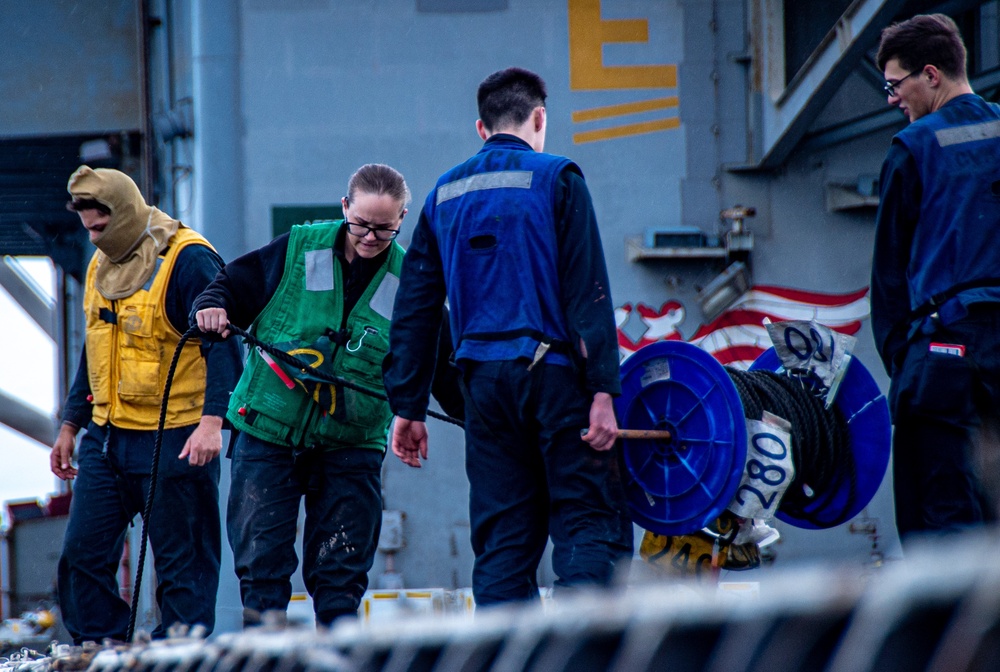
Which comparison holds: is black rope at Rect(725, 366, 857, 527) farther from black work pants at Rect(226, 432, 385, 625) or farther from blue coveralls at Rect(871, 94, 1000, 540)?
black work pants at Rect(226, 432, 385, 625)

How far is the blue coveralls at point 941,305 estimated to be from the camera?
13.0ft

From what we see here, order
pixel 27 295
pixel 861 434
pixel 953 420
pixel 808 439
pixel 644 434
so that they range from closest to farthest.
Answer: pixel 953 420 < pixel 644 434 < pixel 808 439 < pixel 861 434 < pixel 27 295

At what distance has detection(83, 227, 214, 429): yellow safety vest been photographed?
5305 mm

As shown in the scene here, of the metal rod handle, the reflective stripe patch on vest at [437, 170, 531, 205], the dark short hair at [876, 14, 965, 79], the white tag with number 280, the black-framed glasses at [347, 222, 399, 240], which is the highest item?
the dark short hair at [876, 14, 965, 79]

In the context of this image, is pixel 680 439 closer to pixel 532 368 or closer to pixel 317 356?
pixel 532 368

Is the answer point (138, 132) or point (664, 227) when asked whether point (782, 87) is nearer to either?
point (664, 227)

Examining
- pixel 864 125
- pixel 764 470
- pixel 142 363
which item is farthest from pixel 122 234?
pixel 864 125

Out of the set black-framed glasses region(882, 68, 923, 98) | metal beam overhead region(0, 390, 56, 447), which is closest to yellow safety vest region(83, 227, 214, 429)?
black-framed glasses region(882, 68, 923, 98)

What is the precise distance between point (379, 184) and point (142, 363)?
1.41 meters

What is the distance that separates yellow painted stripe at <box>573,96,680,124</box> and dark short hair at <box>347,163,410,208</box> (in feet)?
14.1

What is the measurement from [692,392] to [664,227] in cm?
469

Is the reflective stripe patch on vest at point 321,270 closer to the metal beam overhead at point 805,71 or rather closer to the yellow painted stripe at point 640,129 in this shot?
the metal beam overhead at point 805,71

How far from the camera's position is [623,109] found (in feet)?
29.5

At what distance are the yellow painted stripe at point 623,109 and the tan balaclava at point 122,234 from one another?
417 cm
